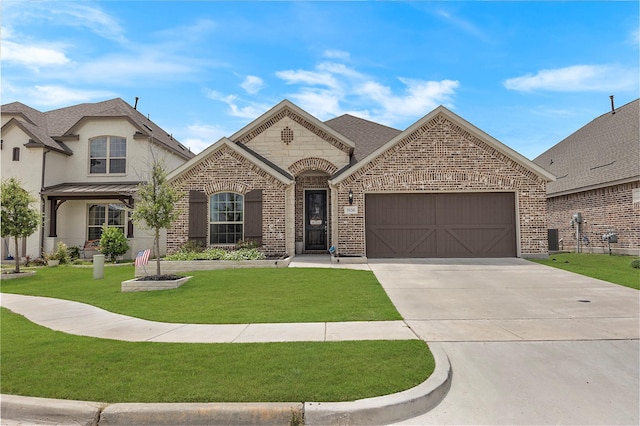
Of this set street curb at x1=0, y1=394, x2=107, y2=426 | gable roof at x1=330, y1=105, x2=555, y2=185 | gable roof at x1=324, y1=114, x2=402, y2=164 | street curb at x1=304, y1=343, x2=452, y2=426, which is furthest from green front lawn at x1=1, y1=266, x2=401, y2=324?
gable roof at x1=324, y1=114, x2=402, y2=164

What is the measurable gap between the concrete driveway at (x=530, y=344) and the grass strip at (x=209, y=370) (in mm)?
602

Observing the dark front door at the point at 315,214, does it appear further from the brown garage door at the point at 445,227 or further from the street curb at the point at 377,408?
the street curb at the point at 377,408

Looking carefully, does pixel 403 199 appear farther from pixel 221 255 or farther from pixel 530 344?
pixel 530 344

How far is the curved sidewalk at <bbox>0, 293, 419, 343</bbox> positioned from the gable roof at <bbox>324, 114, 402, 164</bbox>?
12.8 metres

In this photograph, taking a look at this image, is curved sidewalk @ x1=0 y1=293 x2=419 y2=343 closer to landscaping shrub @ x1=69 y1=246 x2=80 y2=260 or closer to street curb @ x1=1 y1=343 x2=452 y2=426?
street curb @ x1=1 y1=343 x2=452 y2=426

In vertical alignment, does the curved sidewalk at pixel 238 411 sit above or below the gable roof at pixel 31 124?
below

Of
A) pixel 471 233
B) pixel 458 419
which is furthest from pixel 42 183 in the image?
pixel 458 419

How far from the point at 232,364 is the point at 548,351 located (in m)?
4.14

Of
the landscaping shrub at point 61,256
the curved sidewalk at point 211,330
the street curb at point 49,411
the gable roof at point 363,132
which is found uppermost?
the gable roof at point 363,132

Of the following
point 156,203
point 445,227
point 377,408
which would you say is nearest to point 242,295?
point 156,203

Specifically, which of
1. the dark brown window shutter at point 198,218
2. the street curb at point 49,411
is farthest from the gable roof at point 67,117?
the street curb at point 49,411

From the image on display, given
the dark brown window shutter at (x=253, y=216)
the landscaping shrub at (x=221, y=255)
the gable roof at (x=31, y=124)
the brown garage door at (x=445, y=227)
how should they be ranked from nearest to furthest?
the landscaping shrub at (x=221, y=255) → the brown garage door at (x=445, y=227) → the dark brown window shutter at (x=253, y=216) → the gable roof at (x=31, y=124)

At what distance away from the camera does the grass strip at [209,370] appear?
147 inches

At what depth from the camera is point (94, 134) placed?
19.4 meters
